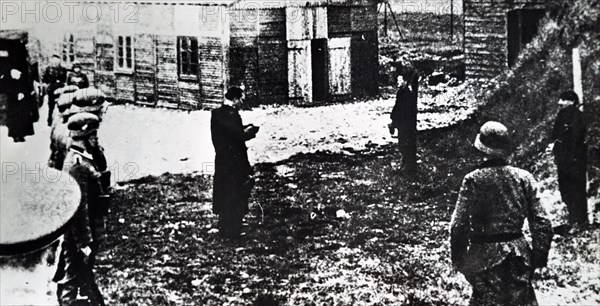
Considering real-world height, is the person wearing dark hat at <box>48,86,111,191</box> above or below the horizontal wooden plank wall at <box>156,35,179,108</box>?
below

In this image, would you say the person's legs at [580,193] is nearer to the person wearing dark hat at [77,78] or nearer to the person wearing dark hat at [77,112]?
the person wearing dark hat at [77,112]

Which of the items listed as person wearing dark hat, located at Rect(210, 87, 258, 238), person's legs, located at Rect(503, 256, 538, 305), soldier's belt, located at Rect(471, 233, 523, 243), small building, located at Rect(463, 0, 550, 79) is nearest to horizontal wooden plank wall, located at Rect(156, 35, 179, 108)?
person wearing dark hat, located at Rect(210, 87, 258, 238)

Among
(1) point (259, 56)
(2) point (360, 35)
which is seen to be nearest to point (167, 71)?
(1) point (259, 56)

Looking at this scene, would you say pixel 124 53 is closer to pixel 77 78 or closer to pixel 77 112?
pixel 77 78

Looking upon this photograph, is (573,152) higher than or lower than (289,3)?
lower

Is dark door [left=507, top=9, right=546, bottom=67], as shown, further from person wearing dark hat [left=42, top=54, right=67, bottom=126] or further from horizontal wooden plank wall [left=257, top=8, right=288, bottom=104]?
person wearing dark hat [left=42, top=54, right=67, bottom=126]

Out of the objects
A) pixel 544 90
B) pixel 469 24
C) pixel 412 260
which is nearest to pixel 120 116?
pixel 412 260
